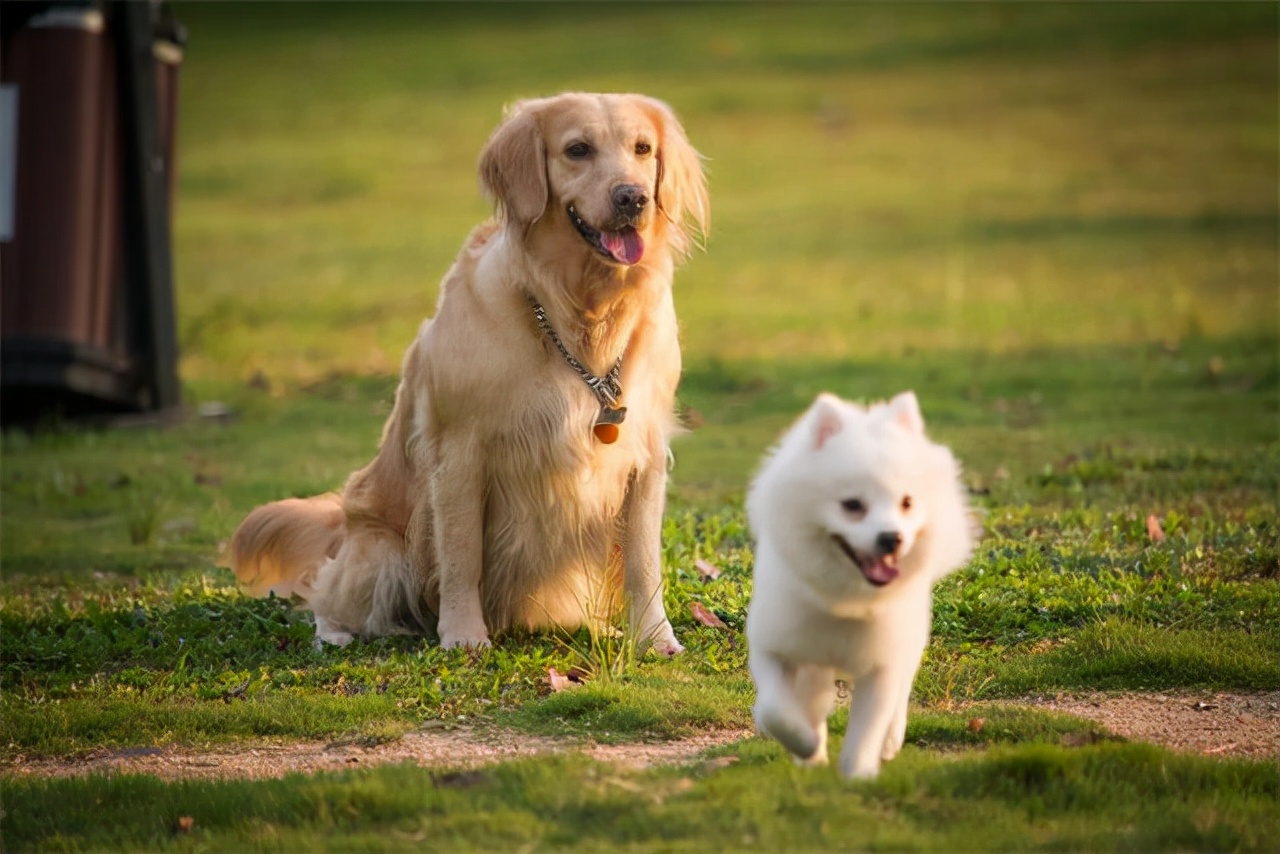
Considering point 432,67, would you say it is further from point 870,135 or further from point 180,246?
point 180,246

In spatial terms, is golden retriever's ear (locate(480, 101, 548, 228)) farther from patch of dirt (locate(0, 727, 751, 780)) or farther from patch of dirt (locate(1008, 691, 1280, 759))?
patch of dirt (locate(1008, 691, 1280, 759))

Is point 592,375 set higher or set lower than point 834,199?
lower

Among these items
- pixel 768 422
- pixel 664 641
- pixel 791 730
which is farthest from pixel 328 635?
pixel 768 422

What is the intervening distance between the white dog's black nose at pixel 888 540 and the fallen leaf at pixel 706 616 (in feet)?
8.94

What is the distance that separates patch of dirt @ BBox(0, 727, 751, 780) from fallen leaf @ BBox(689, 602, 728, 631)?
130 centimetres

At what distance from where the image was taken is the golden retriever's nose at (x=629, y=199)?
6383 millimetres

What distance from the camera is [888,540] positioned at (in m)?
4.39

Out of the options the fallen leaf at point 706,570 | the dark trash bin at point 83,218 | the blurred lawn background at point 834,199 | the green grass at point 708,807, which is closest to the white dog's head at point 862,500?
the green grass at point 708,807

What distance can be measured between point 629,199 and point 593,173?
20 cm

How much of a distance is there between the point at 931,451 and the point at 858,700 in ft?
2.50

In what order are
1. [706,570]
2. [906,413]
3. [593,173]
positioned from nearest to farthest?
[906,413] < [593,173] < [706,570]

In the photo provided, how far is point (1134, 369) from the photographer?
14984mm

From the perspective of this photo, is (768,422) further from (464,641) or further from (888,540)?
(888,540)

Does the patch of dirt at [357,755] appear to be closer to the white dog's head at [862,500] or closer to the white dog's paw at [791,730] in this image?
the white dog's paw at [791,730]
